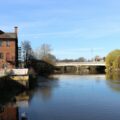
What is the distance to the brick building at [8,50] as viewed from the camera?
3314 inches

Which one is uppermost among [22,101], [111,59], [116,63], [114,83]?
[111,59]

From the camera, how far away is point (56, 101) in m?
46.8

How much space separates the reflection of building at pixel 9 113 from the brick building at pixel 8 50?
44989 millimetres

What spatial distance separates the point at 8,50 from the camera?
84.6 m

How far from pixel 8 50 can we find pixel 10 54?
963mm

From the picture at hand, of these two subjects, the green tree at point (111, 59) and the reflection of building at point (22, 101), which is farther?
the green tree at point (111, 59)

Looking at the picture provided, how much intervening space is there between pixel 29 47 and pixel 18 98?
288ft

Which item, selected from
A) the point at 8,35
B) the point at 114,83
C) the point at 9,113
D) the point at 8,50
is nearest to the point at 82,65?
the point at 8,35

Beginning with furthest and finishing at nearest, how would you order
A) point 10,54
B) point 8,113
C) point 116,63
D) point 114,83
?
point 116,63 → point 10,54 → point 114,83 → point 8,113

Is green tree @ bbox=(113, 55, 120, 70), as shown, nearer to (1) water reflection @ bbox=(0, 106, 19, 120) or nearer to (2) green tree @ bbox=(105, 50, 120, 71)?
(2) green tree @ bbox=(105, 50, 120, 71)

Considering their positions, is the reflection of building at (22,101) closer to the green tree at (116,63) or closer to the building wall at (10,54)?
the building wall at (10,54)

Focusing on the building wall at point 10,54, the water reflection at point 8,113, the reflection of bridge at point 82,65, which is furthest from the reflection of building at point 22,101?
the reflection of bridge at point 82,65

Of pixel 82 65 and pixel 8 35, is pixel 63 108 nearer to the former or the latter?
pixel 8 35

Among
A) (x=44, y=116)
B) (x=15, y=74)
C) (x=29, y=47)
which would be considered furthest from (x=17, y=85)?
(x=29, y=47)
